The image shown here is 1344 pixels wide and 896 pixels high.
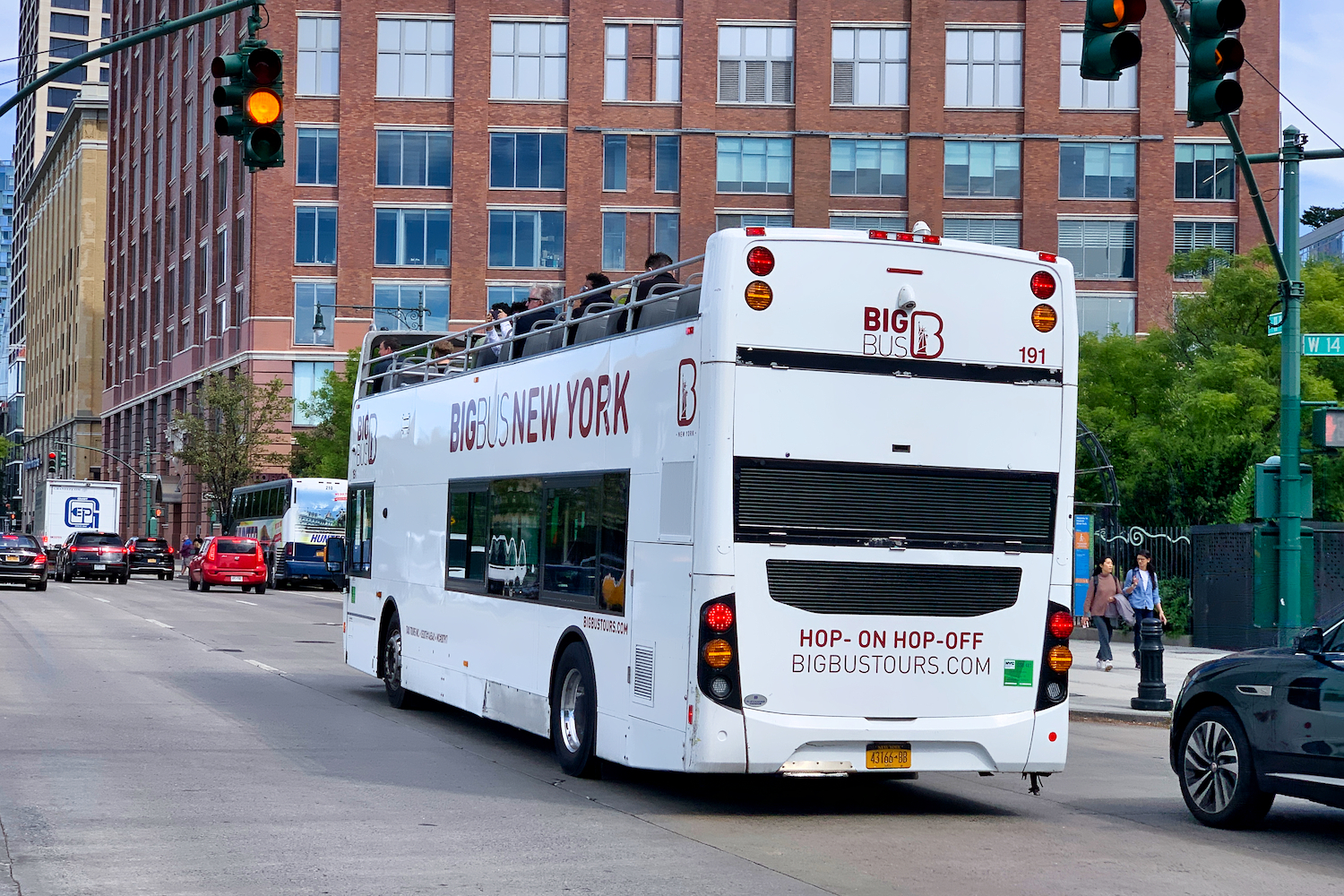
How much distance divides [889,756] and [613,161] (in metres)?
55.6

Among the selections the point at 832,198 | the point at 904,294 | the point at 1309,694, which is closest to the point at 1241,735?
the point at 1309,694

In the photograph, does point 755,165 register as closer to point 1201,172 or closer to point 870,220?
point 870,220

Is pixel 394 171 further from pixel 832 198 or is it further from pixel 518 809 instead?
→ pixel 518 809

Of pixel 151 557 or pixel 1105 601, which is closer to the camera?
pixel 1105 601

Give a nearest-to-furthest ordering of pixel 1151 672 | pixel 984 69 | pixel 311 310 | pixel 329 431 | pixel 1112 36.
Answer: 1. pixel 1112 36
2. pixel 1151 672
3. pixel 984 69
4. pixel 329 431
5. pixel 311 310

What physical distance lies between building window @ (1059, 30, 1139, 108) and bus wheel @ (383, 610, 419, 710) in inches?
2002

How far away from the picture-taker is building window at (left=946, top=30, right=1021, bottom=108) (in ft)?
205

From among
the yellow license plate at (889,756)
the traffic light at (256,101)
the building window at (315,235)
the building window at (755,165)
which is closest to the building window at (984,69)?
the building window at (755,165)

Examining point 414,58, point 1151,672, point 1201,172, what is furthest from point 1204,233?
point 1151,672

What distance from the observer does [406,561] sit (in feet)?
52.2

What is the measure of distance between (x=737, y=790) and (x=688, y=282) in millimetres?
3453

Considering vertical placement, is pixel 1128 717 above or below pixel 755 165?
below

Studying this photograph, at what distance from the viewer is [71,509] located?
222 ft

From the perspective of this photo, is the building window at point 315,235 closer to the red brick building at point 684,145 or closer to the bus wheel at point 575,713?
the red brick building at point 684,145
